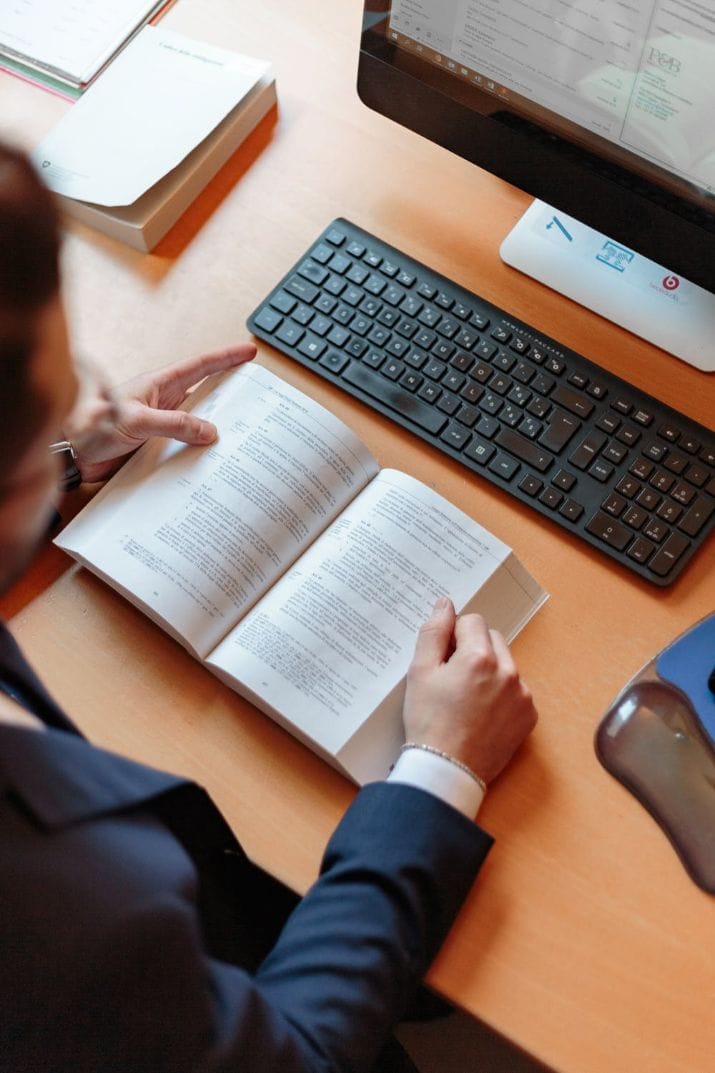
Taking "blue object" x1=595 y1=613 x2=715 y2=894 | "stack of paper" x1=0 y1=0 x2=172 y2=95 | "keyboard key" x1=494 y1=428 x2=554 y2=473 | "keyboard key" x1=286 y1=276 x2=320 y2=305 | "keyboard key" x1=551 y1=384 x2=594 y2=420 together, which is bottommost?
"blue object" x1=595 y1=613 x2=715 y2=894

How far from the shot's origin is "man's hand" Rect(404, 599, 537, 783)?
748 mm

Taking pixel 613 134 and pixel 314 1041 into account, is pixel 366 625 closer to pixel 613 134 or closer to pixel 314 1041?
pixel 314 1041

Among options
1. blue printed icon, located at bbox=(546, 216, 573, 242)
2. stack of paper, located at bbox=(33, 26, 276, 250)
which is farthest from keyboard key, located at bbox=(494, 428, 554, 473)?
stack of paper, located at bbox=(33, 26, 276, 250)

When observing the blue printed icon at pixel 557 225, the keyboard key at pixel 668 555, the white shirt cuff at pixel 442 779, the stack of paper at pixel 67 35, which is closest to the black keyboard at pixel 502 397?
the keyboard key at pixel 668 555

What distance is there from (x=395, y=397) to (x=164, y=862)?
43cm

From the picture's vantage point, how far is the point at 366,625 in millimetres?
788

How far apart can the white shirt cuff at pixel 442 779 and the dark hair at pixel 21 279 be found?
1.16 feet

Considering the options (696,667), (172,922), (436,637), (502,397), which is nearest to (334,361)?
(502,397)

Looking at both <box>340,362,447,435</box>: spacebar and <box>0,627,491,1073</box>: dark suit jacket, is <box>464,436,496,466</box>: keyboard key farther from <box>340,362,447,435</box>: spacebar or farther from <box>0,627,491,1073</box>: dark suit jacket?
<box>0,627,491,1073</box>: dark suit jacket

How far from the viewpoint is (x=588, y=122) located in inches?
32.3

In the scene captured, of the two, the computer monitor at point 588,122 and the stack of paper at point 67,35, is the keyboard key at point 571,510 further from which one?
the stack of paper at point 67,35

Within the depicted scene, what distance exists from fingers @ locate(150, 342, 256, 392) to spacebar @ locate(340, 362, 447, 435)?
0.08 meters

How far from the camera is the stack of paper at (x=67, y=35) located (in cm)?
104

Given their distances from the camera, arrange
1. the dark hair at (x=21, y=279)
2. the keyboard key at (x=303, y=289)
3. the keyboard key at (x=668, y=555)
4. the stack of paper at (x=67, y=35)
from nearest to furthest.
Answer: the dark hair at (x=21, y=279)
the keyboard key at (x=668, y=555)
the keyboard key at (x=303, y=289)
the stack of paper at (x=67, y=35)
